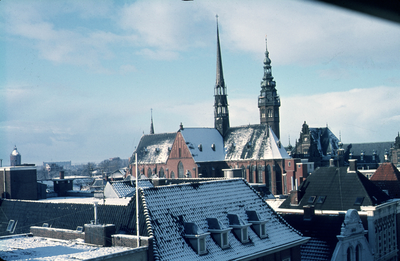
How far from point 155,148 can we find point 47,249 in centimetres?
6132

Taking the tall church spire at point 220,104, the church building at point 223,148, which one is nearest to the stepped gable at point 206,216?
the church building at point 223,148

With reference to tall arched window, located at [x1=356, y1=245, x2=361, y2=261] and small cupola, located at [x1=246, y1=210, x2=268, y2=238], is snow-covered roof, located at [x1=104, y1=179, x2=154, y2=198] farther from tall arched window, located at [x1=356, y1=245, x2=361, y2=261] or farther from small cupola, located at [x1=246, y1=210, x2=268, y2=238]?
tall arched window, located at [x1=356, y1=245, x2=361, y2=261]

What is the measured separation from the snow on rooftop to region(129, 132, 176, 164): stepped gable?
55.4m

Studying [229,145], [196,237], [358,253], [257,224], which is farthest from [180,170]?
[196,237]

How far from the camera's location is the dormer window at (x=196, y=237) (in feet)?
53.9

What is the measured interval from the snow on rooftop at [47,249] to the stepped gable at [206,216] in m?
1.87

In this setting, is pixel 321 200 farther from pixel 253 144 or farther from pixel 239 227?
pixel 253 144

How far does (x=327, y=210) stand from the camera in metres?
31.7

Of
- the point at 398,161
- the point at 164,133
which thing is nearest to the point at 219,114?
the point at 164,133

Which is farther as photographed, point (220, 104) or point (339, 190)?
point (220, 104)

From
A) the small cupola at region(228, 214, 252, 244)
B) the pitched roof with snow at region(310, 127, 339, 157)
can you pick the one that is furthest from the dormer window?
the pitched roof with snow at region(310, 127, 339, 157)

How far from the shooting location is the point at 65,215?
22188 mm

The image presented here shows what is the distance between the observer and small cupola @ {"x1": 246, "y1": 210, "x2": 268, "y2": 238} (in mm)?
19109

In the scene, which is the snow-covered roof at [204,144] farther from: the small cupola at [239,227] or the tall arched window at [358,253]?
the small cupola at [239,227]
